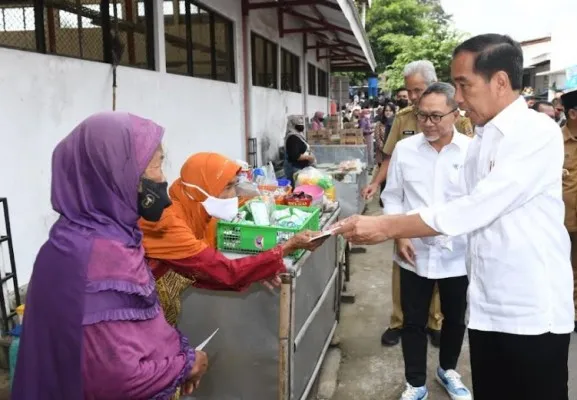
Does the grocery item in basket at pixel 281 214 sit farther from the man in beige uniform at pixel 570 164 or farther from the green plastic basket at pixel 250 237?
the man in beige uniform at pixel 570 164

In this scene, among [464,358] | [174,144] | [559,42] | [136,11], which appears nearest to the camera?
[464,358]

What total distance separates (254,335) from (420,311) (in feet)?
3.56

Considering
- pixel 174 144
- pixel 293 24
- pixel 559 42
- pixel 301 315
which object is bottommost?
pixel 301 315

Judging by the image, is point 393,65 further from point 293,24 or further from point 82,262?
point 82,262

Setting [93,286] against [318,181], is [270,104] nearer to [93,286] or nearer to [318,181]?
[318,181]

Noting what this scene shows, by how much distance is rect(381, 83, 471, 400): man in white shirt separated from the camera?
9.58 feet

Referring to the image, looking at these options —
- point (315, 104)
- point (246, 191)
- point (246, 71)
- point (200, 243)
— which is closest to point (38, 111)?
point (246, 191)

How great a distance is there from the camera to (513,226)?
1847mm

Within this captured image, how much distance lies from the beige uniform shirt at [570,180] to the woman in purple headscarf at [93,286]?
3447 mm

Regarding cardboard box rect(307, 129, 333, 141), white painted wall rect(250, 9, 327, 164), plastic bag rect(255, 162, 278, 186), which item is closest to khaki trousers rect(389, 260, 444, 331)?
plastic bag rect(255, 162, 278, 186)

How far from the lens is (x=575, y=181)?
3.88 m

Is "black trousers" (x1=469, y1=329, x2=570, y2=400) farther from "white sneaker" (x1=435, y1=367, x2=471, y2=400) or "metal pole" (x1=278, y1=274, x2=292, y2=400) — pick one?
"white sneaker" (x1=435, y1=367, x2=471, y2=400)

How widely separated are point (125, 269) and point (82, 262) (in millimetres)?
125

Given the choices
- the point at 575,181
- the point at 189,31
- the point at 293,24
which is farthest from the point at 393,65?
the point at 575,181
